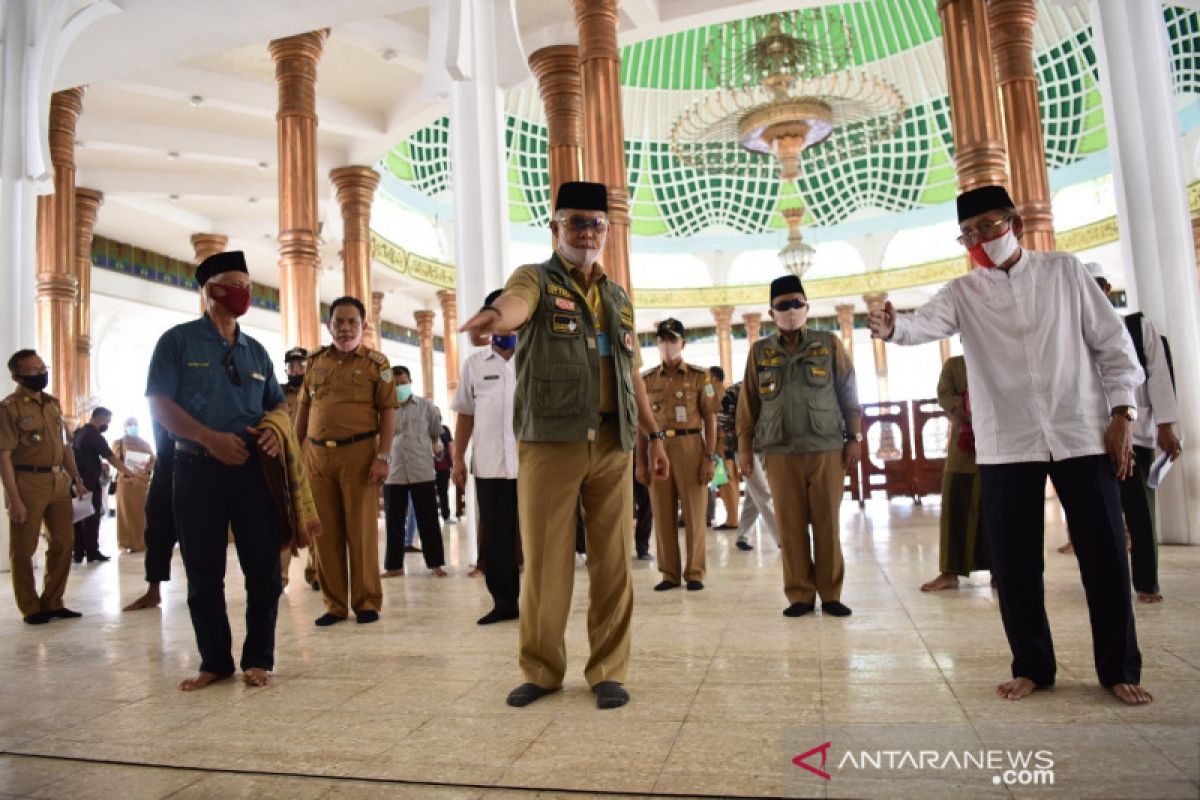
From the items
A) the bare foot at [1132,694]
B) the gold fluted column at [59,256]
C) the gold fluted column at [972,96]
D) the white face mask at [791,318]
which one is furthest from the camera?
the gold fluted column at [59,256]

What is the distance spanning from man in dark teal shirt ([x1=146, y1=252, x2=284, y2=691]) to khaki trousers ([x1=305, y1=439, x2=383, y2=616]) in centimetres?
107

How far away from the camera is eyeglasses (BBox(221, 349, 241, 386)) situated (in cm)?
316

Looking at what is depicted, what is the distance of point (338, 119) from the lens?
12352 mm

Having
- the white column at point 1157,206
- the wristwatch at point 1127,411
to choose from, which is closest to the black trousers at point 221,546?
the wristwatch at point 1127,411

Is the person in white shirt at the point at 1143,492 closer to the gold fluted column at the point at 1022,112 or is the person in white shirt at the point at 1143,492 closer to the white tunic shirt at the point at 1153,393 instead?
the white tunic shirt at the point at 1153,393

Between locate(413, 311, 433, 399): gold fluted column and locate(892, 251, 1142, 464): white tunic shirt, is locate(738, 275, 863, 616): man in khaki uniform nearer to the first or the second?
locate(892, 251, 1142, 464): white tunic shirt

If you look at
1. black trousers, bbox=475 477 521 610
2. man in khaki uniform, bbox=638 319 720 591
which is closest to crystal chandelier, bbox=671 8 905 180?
man in khaki uniform, bbox=638 319 720 591

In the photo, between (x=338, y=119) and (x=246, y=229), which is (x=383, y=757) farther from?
(x=246, y=229)

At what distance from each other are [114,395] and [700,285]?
1615cm

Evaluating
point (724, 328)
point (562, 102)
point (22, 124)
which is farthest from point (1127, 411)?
point (724, 328)

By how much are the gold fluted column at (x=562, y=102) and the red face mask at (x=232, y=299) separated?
7.77 meters

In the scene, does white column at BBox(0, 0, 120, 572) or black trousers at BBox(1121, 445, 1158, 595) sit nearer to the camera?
black trousers at BBox(1121, 445, 1158, 595)

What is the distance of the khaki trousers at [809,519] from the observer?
397cm

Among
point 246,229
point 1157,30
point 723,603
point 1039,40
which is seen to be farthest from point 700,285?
point 723,603
